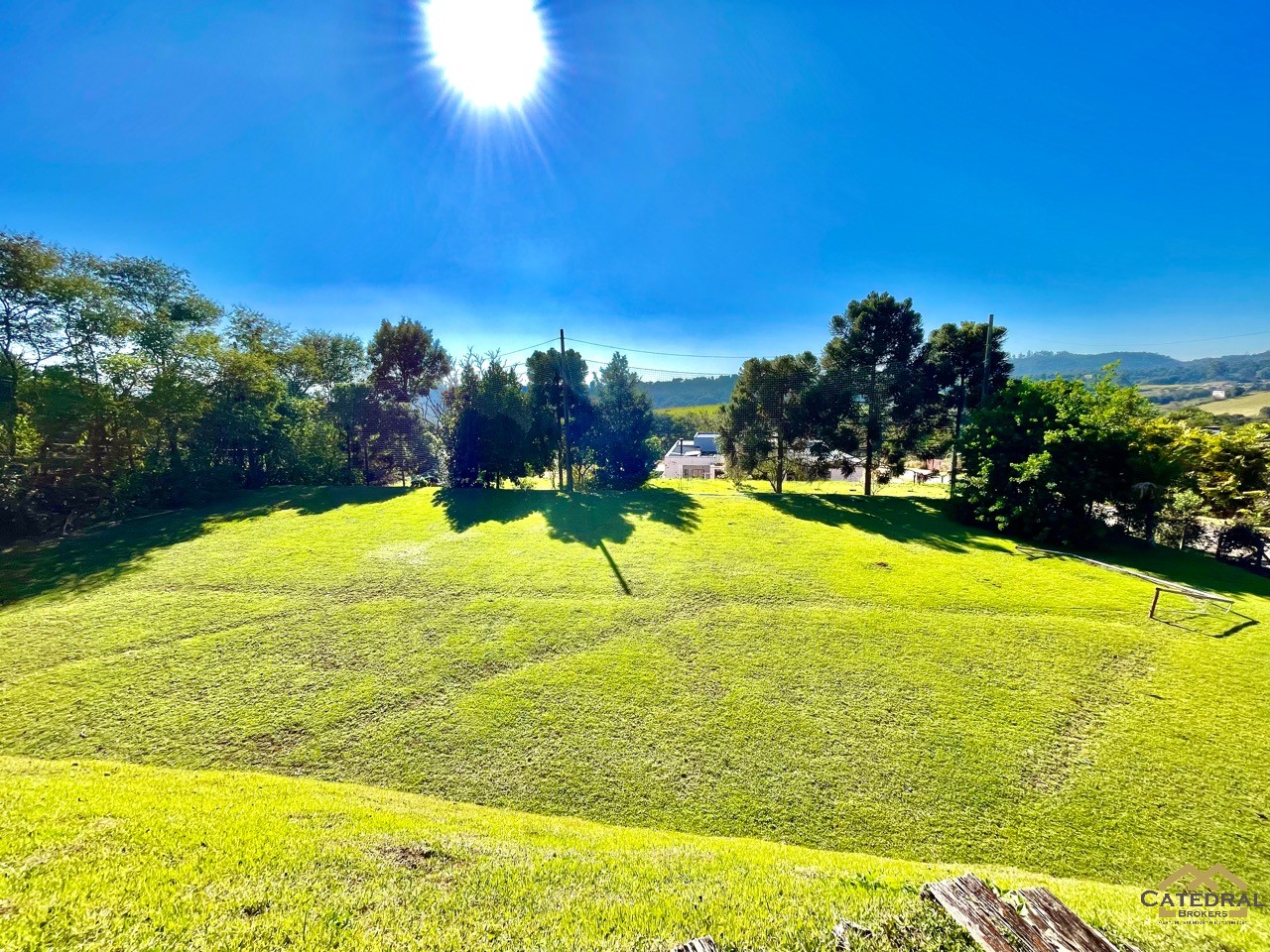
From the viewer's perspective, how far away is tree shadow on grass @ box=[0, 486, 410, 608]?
28.2 feet

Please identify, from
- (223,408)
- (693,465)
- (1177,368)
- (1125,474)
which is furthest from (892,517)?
(1177,368)

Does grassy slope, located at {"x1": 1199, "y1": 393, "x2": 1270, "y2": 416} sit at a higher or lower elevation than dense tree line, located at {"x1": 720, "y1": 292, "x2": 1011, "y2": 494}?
higher

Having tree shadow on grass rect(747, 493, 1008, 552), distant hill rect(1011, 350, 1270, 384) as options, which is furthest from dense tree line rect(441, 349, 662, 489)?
distant hill rect(1011, 350, 1270, 384)

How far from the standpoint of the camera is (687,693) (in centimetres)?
557

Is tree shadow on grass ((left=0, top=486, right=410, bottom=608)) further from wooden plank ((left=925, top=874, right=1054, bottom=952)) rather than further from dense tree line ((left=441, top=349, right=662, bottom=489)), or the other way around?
wooden plank ((left=925, top=874, right=1054, bottom=952))

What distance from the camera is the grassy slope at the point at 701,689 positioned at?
12.9ft

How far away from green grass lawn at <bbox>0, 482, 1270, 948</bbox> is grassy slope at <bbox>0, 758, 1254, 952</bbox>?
0.30 ft

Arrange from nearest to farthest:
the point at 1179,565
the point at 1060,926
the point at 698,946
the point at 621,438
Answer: the point at 698,946 < the point at 1060,926 < the point at 1179,565 < the point at 621,438

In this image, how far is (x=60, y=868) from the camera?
94.5 inches

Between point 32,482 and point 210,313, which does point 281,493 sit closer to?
point 32,482

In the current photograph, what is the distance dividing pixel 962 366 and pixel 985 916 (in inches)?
829

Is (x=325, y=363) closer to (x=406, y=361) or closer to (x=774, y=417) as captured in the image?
(x=406, y=361)

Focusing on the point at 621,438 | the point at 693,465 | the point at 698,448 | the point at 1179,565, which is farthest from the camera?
the point at 698,448

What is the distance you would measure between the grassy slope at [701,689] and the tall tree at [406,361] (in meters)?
13.1
